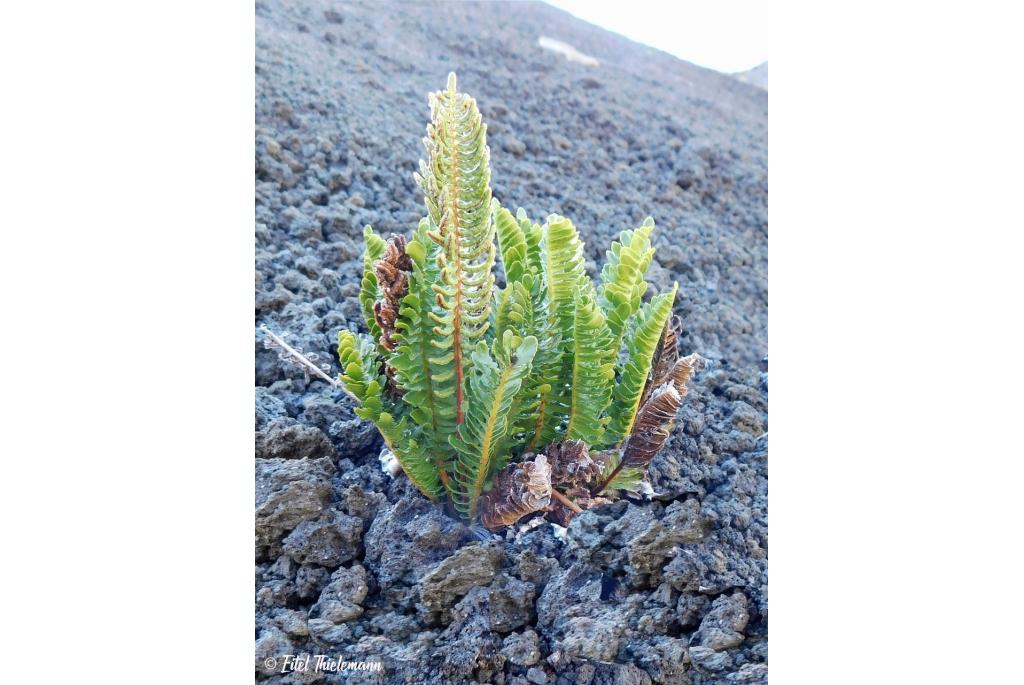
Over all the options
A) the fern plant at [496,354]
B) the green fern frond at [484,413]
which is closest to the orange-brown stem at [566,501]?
the fern plant at [496,354]

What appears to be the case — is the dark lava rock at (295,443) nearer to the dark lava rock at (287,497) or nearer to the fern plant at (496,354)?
the dark lava rock at (287,497)

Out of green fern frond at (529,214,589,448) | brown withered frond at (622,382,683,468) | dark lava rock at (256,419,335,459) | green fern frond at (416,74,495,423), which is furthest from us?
dark lava rock at (256,419,335,459)

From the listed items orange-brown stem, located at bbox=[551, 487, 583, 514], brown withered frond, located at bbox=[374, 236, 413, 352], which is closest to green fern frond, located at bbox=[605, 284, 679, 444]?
orange-brown stem, located at bbox=[551, 487, 583, 514]

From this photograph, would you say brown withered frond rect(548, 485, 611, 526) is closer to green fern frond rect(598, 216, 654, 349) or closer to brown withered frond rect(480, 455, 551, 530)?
brown withered frond rect(480, 455, 551, 530)

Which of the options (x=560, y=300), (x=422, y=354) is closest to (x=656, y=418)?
(x=560, y=300)

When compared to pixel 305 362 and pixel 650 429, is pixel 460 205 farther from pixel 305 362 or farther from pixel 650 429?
pixel 305 362

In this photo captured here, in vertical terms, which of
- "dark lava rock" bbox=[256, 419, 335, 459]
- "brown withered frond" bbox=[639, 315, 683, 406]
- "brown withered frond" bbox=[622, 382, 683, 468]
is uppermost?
"brown withered frond" bbox=[639, 315, 683, 406]

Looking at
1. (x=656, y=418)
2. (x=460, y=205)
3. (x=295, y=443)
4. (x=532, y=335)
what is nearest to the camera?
(x=460, y=205)
